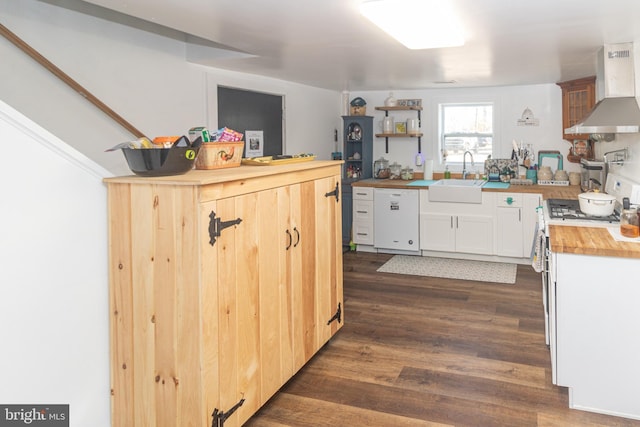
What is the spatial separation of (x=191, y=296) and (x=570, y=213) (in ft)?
9.56

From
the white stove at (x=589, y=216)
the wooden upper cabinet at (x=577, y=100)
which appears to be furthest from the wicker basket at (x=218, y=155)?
the wooden upper cabinet at (x=577, y=100)

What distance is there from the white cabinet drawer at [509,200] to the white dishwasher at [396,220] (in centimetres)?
96

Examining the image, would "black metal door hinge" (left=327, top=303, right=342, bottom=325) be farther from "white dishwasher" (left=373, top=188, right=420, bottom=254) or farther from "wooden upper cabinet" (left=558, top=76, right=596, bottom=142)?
"wooden upper cabinet" (left=558, top=76, right=596, bottom=142)

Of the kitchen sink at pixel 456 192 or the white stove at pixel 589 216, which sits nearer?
the white stove at pixel 589 216

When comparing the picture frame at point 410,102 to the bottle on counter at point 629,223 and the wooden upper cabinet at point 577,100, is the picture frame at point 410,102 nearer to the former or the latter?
the wooden upper cabinet at point 577,100

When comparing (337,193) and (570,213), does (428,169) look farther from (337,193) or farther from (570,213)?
(337,193)

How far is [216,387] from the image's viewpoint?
2.26 m

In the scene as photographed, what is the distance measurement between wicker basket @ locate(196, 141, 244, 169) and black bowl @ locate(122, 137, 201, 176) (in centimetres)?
26

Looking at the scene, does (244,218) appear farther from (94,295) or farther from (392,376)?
(392,376)

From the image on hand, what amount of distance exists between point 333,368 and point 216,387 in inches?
46.9

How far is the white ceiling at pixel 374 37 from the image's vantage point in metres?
2.52

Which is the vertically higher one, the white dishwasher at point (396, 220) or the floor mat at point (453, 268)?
the white dishwasher at point (396, 220)

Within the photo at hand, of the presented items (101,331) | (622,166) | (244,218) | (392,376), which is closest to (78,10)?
(244,218)

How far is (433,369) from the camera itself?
10.7 ft
